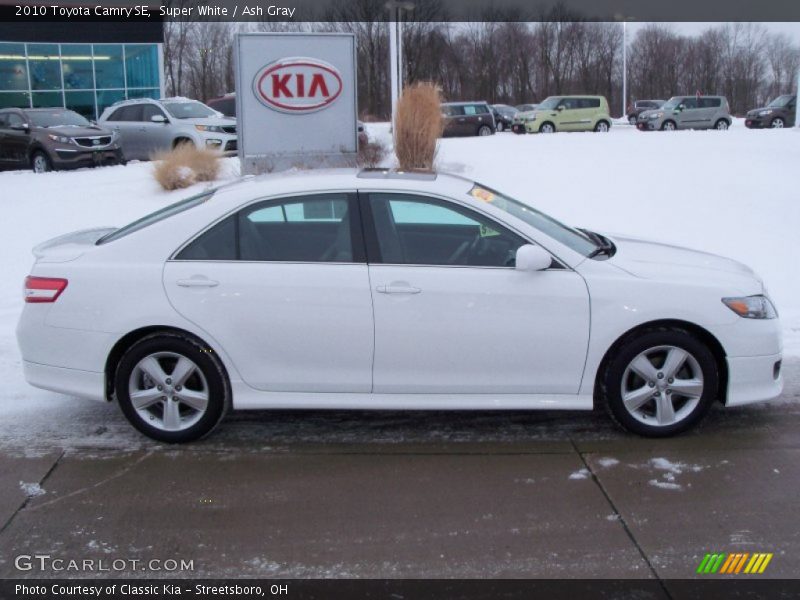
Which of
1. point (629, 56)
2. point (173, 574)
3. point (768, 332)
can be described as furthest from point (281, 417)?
point (629, 56)

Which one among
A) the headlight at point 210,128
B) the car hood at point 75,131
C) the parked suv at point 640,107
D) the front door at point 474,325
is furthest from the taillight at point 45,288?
the parked suv at point 640,107

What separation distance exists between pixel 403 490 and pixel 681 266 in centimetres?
219

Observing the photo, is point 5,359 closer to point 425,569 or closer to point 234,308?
point 234,308

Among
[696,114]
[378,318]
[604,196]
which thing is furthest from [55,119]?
[696,114]

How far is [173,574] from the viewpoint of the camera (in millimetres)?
3893

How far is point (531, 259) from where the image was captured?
5.06 meters

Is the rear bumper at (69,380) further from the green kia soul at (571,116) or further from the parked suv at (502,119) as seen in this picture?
the parked suv at (502,119)

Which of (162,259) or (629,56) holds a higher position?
(629,56)

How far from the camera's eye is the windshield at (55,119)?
19.5 m

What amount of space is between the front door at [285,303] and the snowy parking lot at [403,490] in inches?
19.6

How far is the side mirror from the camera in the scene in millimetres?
5062

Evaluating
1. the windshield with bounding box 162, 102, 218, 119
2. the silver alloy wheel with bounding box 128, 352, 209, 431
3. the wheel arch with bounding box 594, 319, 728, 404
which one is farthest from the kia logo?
the wheel arch with bounding box 594, 319, 728, 404

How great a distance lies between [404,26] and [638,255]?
53882 millimetres

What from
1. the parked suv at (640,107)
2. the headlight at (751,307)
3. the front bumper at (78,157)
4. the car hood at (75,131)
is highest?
the parked suv at (640,107)
